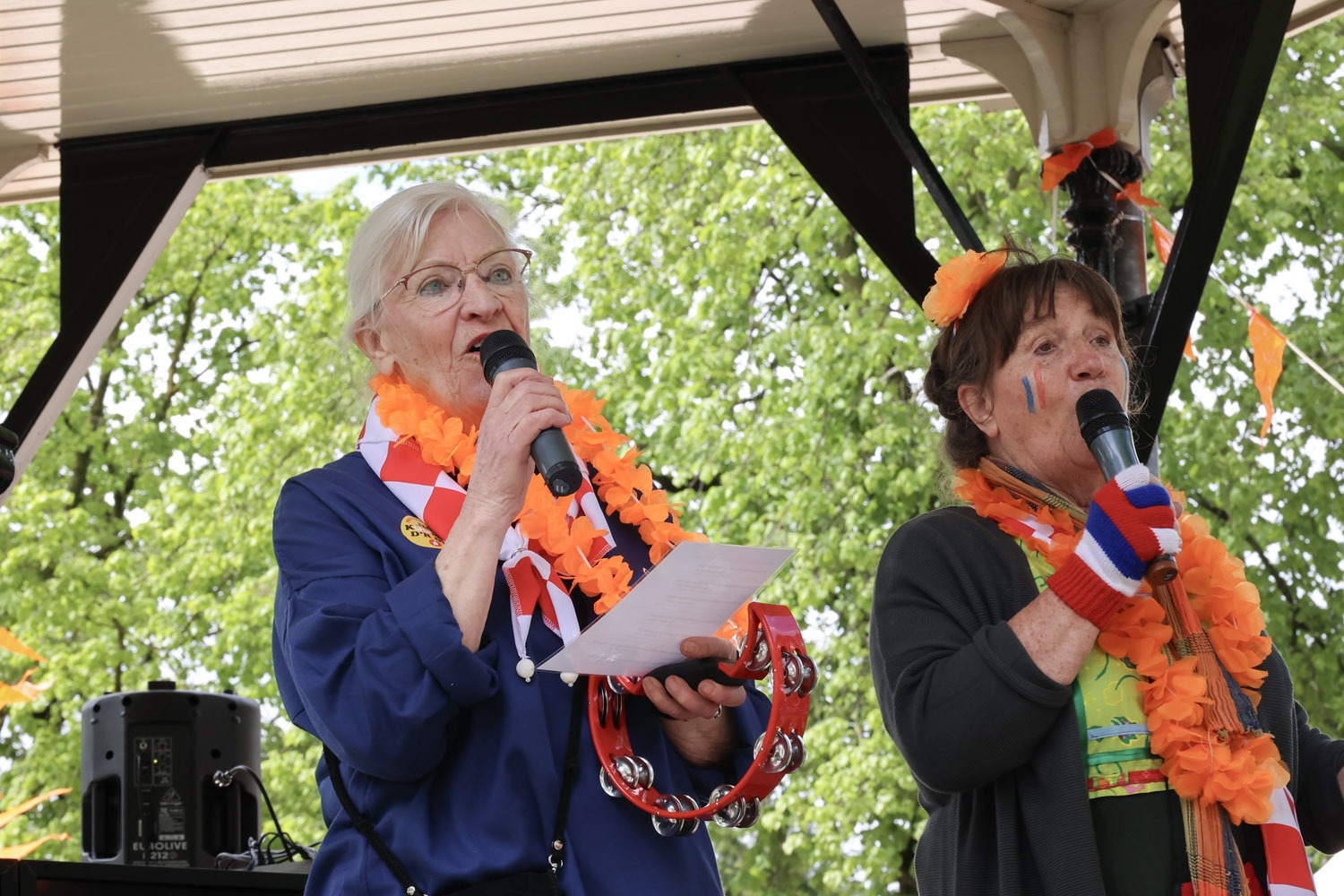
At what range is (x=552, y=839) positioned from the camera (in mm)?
1987

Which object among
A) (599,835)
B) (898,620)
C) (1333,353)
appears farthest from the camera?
(1333,353)

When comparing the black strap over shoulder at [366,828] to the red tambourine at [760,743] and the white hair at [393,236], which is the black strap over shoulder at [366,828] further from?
the white hair at [393,236]

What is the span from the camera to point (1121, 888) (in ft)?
7.18

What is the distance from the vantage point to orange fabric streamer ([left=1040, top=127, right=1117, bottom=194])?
14.1 ft

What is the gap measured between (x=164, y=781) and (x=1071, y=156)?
2961 mm

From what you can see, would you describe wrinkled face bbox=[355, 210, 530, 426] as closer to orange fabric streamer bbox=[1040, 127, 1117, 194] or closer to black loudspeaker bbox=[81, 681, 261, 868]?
black loudspeaker bbox=[81, 681, 261, 868]

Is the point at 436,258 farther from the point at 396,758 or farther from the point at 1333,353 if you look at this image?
the point at 1333,353

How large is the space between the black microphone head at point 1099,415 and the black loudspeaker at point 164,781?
2.67 metres

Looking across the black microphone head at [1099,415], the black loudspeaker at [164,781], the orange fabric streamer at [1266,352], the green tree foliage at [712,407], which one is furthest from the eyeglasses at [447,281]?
the green tree foliage at [712,407]

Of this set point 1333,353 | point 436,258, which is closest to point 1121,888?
point 436,258

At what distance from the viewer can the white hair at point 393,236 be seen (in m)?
2.35

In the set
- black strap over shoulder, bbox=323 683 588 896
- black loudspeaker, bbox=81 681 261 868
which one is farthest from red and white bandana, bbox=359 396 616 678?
black loudspeaker, bbox=81 681 261 868

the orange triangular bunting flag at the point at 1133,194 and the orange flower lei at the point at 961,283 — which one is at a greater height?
the orange triangular bunting flag at the point at 1133,194

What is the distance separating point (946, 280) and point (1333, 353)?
947cm
